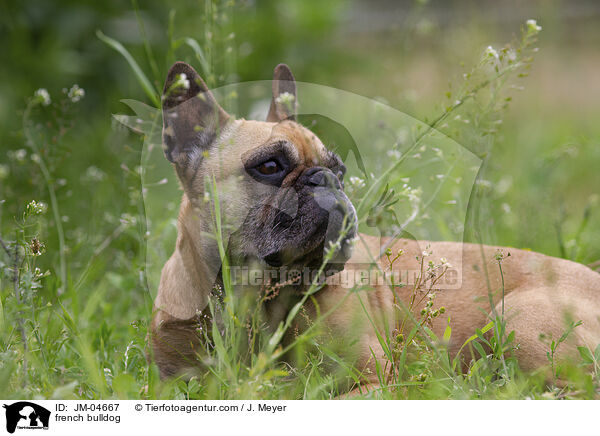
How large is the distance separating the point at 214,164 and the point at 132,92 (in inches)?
130

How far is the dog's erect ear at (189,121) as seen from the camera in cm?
270

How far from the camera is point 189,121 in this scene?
283cm

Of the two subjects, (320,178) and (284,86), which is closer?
(320,178)

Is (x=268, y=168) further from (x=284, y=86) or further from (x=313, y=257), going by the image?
(x=284, y=86)

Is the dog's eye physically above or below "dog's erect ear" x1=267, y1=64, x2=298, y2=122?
below

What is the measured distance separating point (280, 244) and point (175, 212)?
1104 millimetres

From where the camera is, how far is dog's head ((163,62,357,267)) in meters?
2.60

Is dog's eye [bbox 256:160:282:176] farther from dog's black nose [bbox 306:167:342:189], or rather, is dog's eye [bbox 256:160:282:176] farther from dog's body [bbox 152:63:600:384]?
dog's black nose [bbox 306:167:342:189]

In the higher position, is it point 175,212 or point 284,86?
point 284,86
